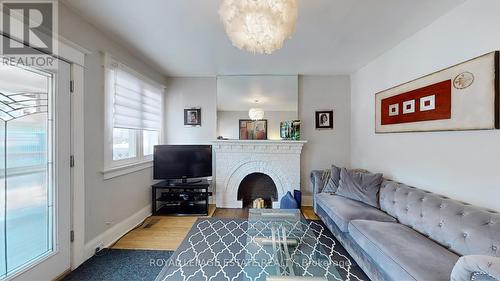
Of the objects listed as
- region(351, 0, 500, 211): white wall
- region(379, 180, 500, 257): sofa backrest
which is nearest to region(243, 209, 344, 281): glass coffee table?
region(379, 180, 500, 257): sofa backrest

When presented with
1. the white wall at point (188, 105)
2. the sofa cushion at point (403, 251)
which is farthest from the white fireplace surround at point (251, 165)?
the sofa cushion at point (403, 251)

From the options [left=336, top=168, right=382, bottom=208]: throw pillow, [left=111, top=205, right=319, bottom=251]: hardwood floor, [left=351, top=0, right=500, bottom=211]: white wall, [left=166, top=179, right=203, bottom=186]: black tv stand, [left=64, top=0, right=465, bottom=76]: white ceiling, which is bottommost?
[left=111, top=205, right=319, bottom=251]: hardwood floor

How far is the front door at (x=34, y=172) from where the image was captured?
5.24 ft

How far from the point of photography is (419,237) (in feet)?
6.28

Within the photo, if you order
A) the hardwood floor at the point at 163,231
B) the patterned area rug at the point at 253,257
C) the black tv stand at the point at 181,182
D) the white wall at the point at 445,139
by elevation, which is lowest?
the hardwood floor at the point at 163,231

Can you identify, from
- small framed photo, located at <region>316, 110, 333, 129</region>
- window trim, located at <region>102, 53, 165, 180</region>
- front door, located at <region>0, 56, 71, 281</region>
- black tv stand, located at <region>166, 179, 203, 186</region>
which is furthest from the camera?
small framed photo, located at <region>316, 110, 333, 129</region>

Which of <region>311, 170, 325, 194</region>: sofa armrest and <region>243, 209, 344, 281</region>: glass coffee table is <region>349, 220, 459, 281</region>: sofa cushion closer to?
<region>243, 209, 344, 281</region>: glass coffee table

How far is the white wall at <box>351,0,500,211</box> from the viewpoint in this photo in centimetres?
174

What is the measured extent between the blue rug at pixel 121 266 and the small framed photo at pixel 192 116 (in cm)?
245

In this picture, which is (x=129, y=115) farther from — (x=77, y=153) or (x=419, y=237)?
(x=419, y=237)

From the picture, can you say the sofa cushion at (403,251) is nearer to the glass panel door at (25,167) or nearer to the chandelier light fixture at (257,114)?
the chandelier light fixture at (257,114)

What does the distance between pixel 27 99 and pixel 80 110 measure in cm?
48

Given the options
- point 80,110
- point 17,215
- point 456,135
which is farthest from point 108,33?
point 456,135

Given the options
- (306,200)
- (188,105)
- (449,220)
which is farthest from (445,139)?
(188,105)
